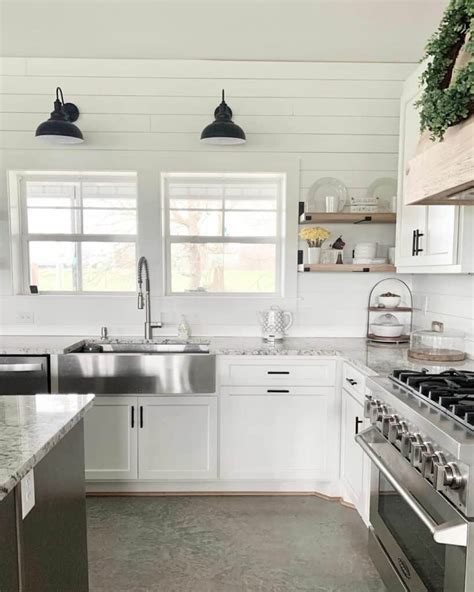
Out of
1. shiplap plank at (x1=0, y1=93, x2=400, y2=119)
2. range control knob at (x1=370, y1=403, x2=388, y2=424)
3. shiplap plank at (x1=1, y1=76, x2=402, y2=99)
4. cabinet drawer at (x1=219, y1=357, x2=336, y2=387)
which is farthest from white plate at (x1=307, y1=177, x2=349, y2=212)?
range control knob at (x1=370, y1=403, x2=388, y2=424)

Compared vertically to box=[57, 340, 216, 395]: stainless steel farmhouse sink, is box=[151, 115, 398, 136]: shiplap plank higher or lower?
higher

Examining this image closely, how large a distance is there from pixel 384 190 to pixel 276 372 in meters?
1.61

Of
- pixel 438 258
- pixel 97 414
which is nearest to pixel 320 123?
pixel 438 258

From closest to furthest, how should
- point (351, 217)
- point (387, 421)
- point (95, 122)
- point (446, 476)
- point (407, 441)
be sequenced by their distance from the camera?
1. point (446, 476)
2. point (407, 441)
3. point (387, 421)
4. point (351, 217)
5. point (95, 122)

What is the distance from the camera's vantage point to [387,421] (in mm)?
1888

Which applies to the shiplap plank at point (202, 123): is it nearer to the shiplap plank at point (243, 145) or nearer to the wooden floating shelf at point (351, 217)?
the shiplap plank at point (243, 145)

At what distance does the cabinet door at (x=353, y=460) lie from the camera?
2.46 m

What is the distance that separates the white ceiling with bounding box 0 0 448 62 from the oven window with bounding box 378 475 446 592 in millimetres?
2905

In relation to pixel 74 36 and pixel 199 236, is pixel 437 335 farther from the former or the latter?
pixel 74 36

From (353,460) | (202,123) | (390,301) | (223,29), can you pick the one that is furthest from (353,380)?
(223,29)

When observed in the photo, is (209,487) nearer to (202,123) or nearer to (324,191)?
(324,191)

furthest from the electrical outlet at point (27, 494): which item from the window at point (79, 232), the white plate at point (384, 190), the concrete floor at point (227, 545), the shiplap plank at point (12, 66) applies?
the shiplap plank at point (12, 66)

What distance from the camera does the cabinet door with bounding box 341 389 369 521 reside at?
246cm

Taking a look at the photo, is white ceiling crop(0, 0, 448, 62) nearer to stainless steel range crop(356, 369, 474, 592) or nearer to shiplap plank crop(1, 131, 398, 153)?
shiplap plank crop(1, 131, 398, 153)
